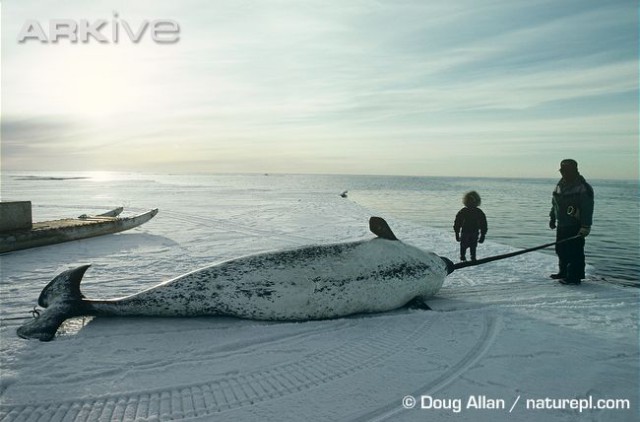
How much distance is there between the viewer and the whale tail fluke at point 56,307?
4.50 meters

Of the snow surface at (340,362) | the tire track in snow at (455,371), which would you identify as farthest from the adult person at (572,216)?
the tire track in snow at (455,371)

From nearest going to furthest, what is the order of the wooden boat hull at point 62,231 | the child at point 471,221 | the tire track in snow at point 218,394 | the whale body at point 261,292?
the tire track in snow at point 218,394 < the whale body at point 261,292 < the child at point 471,221 < the wooden boat hull at point 62,231

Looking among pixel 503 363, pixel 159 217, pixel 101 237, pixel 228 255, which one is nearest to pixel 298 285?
pixel 503 363

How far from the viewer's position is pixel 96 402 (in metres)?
3.31

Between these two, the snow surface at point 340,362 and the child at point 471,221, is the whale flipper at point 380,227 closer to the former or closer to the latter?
the snow surface at point 340,362

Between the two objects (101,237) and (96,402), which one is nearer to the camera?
(96,402)

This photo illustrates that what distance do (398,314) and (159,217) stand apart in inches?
573

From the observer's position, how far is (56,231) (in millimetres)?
10641

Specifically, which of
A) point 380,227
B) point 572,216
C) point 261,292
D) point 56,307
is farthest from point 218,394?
point 572,216

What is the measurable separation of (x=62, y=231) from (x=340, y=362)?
986 cm

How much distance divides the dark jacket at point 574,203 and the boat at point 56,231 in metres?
11.6

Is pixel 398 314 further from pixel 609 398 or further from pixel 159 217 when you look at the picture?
pixel 159 217

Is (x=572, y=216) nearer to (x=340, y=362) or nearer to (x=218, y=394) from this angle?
(x=340, y=362)

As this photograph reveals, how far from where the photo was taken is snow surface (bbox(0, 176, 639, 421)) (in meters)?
3.25
